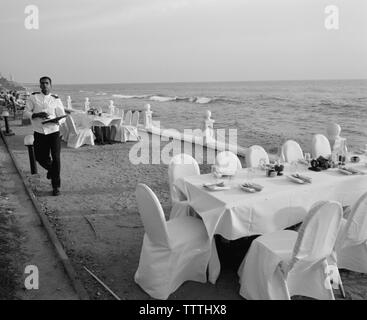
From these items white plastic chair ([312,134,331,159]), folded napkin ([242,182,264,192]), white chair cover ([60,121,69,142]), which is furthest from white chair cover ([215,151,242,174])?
white chair cover ([60,121,69,142])

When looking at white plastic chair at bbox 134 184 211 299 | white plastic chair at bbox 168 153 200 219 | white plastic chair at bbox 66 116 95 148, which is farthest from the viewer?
white plastic chair at bbox 66 116 95 148

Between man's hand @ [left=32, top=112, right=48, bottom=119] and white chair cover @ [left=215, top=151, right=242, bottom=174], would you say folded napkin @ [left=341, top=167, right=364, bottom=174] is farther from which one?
man's hand @ [left=32, top=112, right=48, bottom=119]

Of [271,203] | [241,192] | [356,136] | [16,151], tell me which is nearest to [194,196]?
[241,192]

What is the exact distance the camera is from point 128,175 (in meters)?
6.68

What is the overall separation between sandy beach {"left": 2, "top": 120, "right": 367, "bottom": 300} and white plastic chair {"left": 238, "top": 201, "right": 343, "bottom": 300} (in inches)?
11.5

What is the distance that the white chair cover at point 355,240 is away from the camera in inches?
112

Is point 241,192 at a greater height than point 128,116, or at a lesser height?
lesser

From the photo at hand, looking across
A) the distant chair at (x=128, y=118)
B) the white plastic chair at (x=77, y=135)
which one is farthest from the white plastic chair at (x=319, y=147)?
the distant chair at (x=128, y=118)

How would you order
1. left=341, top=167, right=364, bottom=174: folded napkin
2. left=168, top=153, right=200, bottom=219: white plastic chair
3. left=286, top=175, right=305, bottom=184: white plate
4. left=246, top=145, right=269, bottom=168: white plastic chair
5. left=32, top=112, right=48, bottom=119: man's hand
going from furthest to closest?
1. left=32, top=112, right=48, bottom=119: man's hand
2. left=246, top=145, right=269, bottom=168: white plastic chair
3. left=341, top=167, right=364, bottom=174: folded napkin
4. left=168, top=153, right=200, bottom=219: white plastic chair
5. left=286, top=175, right=305, bottom=184: white plate

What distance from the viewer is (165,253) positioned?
112 inches

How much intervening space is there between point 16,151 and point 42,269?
6.43 metres

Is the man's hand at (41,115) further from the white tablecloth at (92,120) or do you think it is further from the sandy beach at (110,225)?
the white tablecloth at (92,120)

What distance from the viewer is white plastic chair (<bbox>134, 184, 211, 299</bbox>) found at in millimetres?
2811
